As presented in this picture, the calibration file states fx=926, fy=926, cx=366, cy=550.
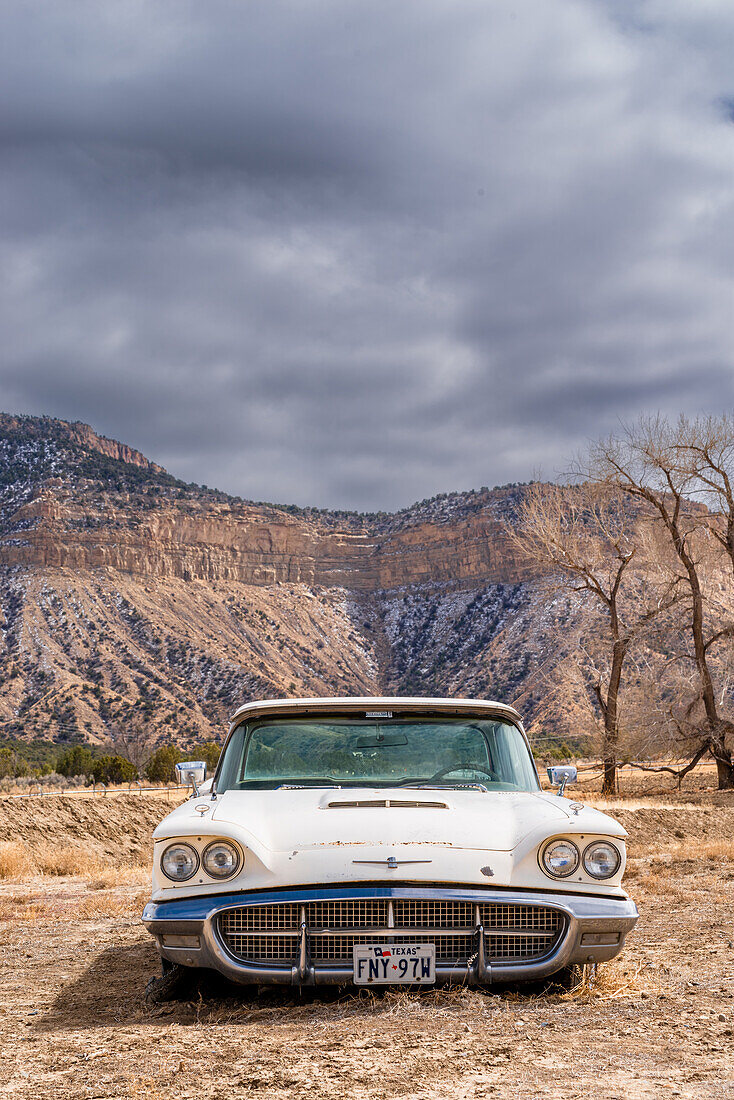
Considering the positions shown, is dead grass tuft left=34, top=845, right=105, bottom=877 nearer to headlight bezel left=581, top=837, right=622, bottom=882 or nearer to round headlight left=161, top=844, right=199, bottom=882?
round headlight left=161, top=844, right=199, bottom=882

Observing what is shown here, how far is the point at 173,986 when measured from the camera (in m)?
4.67

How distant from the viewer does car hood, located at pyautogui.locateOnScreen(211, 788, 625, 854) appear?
4305 mm

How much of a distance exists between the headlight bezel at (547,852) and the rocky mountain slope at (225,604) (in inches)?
2126

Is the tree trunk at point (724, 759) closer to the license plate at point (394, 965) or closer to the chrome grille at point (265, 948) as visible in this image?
the license plate at point (394, 965)

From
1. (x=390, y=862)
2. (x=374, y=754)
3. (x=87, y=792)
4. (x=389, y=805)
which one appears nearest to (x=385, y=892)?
(x=390, y=862)

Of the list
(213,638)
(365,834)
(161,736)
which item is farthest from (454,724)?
(213,638)

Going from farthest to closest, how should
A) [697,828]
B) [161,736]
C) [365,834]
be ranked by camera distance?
[161,736] < [697,828] < [365,834]

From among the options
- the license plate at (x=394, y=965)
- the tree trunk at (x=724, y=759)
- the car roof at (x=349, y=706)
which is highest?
the car roof at (x=349, y=706)

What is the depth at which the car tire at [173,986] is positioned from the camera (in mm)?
4656

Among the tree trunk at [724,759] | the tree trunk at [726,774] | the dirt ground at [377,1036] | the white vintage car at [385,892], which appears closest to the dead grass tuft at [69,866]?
the dirt ground at [377,1036]

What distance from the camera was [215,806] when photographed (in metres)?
4.82

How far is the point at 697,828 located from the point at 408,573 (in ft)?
330

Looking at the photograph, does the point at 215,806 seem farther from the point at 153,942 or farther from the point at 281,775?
the point at 153,942

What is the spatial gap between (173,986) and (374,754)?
1.67m
